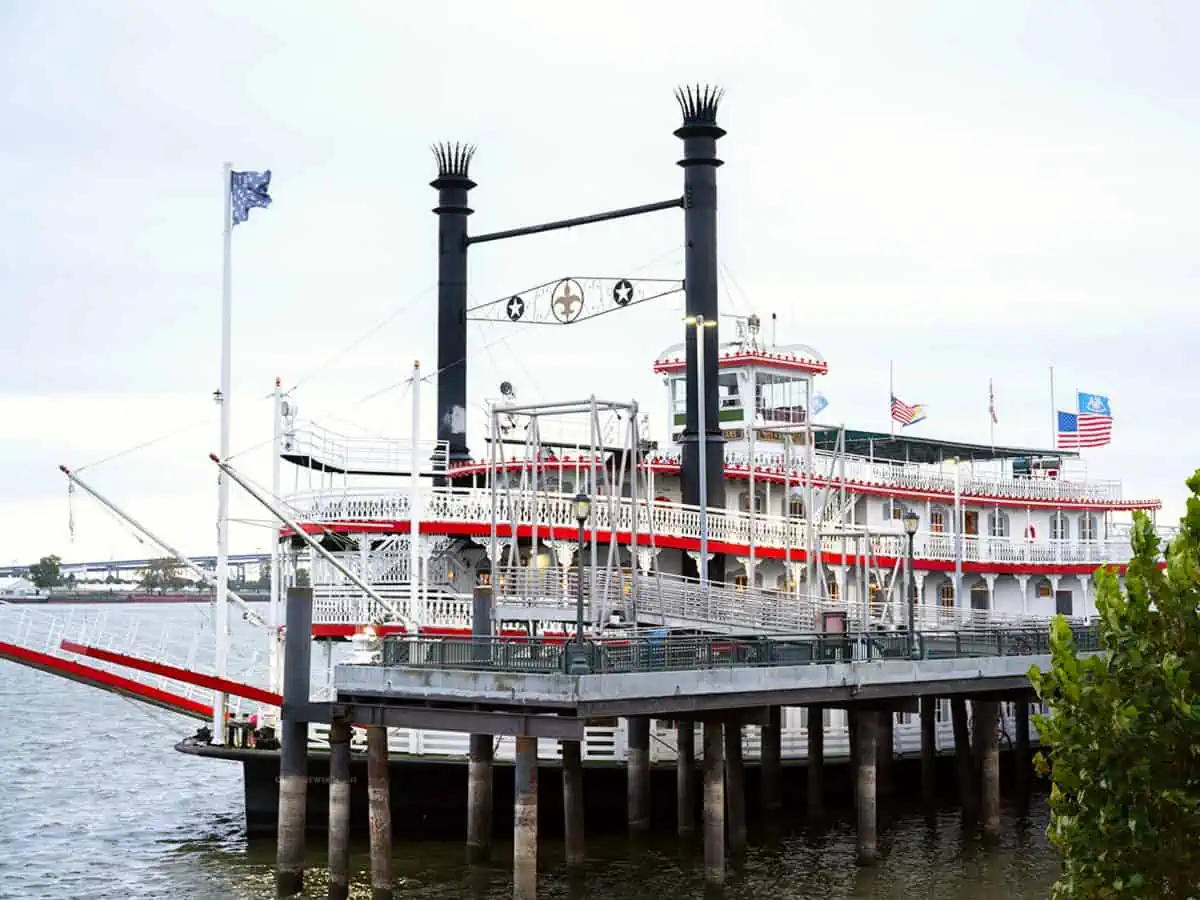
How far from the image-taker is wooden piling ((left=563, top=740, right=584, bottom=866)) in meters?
30.1

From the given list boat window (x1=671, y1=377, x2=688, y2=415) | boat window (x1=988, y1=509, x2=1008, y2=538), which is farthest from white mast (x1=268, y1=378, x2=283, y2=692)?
boat window (x1=988, y1=509, x2=1008, y2=538)

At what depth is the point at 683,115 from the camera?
146 feet

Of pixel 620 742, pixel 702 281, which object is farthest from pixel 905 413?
pixel 620 742

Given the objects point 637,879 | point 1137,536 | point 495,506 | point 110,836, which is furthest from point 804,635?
point 110,836

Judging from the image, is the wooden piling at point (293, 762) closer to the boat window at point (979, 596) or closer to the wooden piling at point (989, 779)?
the wooden piling at point (989, 779)

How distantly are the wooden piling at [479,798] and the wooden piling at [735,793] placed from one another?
4519 mm

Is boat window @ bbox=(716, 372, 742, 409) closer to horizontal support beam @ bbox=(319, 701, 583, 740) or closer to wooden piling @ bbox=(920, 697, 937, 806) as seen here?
wooden piling @ bbox=(920, 697, 937, 806)

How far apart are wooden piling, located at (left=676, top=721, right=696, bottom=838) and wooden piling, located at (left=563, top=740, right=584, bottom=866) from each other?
3689 millimetres

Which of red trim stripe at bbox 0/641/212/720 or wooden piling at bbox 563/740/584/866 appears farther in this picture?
red trim stripe at bbox 0/641/212/720

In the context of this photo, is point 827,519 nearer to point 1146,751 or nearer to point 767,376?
point 767,376

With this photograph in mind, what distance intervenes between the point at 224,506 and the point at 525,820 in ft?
42.9

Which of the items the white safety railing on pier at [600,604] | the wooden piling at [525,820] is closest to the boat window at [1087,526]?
the white safety railing on pier at [600,604]

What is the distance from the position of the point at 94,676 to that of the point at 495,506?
8.63 meters

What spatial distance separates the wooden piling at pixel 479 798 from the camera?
3012 centimetres
